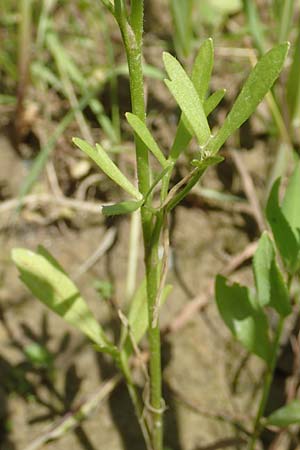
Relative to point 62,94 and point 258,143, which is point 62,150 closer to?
point 62,94

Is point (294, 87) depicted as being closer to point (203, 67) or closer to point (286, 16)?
point (286, 16)

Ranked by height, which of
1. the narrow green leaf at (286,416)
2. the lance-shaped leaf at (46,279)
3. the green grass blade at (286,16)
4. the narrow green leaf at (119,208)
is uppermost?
the green grass blade at (286,16)

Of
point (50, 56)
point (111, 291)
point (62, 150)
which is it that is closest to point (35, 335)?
point (111, 291)

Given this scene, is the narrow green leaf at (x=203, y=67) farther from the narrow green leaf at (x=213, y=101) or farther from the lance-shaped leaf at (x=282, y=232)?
the lance-shaped leaf at (x=282, y=232)

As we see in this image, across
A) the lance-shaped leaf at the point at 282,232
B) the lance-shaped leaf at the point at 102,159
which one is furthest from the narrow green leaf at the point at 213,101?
the lance-shaped leaf at the point at 282,232

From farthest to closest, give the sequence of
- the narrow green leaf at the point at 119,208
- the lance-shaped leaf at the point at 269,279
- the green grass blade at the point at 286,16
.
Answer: the green grass blade at the point at 286,16 < the lance-shaped leaf at the point at 269,279 < the narrow green leaf at the point at 119,208

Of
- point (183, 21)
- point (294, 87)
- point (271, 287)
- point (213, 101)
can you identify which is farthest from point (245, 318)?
point (183, 21)
